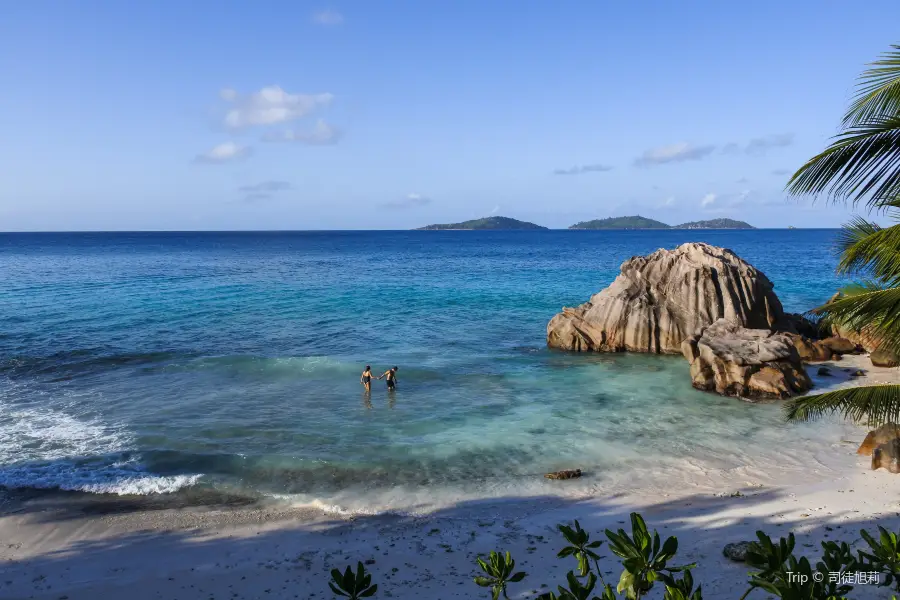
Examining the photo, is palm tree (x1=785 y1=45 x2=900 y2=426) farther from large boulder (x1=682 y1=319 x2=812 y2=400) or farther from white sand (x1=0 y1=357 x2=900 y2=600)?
large boulder (x1=682 y1=319 x2=812 y2=400)

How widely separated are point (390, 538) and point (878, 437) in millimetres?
14525

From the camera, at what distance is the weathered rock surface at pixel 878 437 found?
17159 millimetres

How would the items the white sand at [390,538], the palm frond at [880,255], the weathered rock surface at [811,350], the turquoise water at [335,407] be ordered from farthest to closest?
the weathered rock surface at [811,350], the turquoise water at [335,407], the white sand at [390,538], the palm frond at [880,255]

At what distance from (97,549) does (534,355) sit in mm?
22066

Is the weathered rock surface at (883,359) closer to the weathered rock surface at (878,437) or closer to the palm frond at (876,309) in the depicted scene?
the weathered rock surface at (878,437)

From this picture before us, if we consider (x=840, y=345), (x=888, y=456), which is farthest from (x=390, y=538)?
(x=840, y=345)

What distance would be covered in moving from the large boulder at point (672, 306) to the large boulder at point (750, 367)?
15.0ft

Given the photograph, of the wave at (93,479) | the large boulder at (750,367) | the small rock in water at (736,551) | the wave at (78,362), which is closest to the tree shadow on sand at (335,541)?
the small rock in water at (736,551)

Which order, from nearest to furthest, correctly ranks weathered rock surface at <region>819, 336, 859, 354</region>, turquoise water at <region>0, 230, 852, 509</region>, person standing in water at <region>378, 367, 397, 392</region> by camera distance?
1. turquoise water at <region>0, 230, 852, 509</region>
2. person standing in water at <region>378, 367, 397, 392</region>
3. weathered rock surface at <region>819, 336, 859, 354</region>

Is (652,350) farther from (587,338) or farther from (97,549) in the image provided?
(97,549)

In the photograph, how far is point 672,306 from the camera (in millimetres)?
31547

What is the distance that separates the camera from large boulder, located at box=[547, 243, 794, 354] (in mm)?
30719

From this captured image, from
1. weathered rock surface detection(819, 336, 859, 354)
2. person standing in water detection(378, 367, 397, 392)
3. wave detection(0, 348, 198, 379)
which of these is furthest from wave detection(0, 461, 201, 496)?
weathered rock surface detection(819, 336, 859, 354)

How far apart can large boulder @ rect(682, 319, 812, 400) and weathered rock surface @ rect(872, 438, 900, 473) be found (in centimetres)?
664
